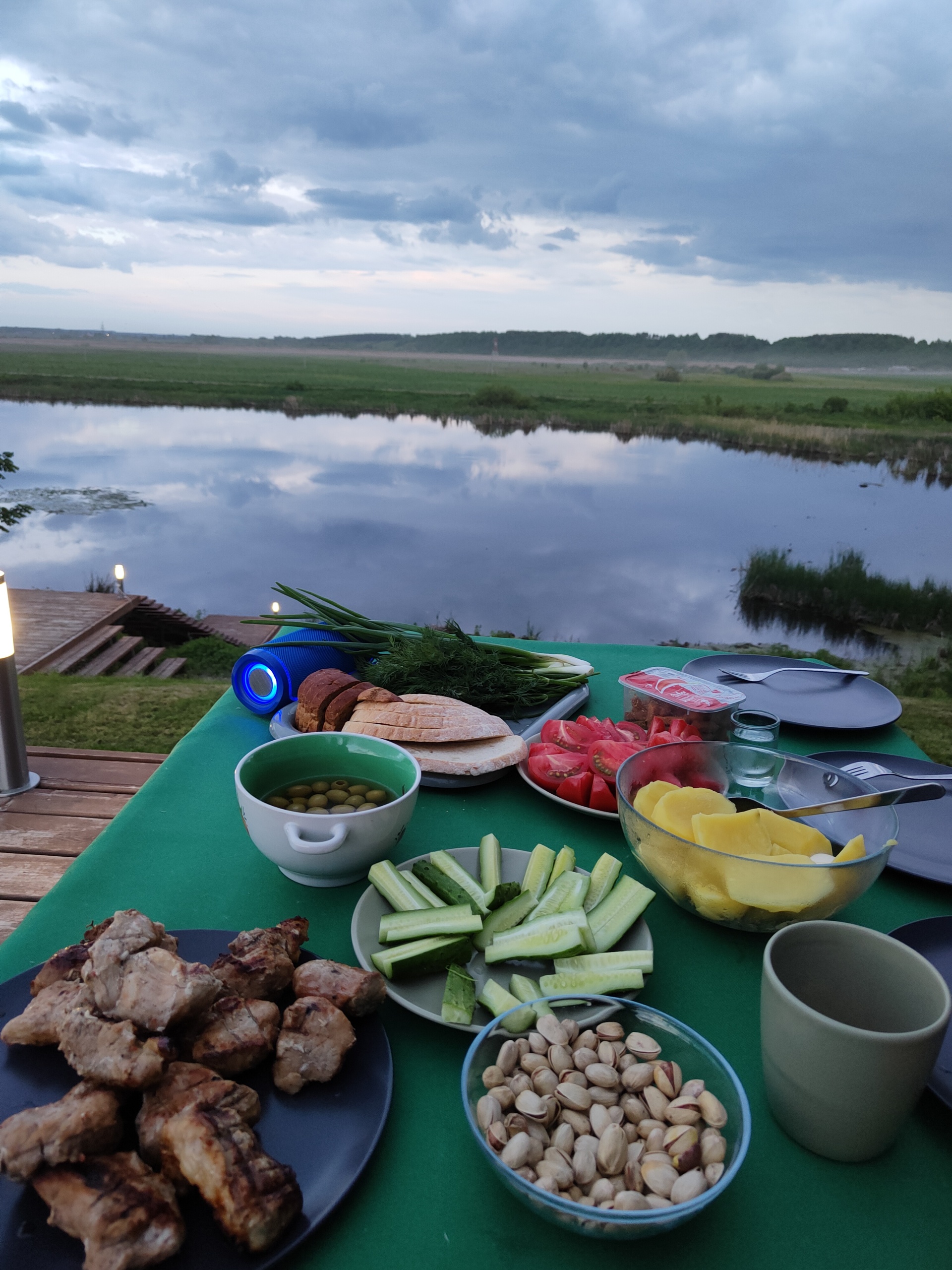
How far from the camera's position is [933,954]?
1.13m

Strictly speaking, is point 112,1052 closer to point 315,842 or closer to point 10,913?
point 315,842

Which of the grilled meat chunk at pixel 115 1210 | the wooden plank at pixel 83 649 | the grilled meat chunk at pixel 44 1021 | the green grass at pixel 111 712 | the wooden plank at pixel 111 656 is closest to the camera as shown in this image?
the grilled meat chunk at pixel 115 1210

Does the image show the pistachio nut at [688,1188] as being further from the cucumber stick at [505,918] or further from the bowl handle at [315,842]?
the bowl handle at [315,842]

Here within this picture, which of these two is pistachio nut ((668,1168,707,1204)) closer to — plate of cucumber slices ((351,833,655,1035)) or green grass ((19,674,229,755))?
plate of cucumber slices ((351,833,655,1035))

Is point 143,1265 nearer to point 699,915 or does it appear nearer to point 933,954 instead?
point 699,915

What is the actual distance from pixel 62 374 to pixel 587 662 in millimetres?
86096

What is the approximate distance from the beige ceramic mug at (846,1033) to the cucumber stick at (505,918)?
15.1 inches

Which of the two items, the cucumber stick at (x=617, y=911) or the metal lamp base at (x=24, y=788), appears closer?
the cucumber stick at (x=617, y=911)

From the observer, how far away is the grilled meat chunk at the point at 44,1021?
854 millimetres

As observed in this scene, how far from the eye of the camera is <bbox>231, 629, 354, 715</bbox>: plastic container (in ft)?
6.49

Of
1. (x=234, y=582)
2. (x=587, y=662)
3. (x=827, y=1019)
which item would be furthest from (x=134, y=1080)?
(x=234, y=582)

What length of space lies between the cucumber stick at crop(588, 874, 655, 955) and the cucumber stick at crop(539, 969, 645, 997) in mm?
74

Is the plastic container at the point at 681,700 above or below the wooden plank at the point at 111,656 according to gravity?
above

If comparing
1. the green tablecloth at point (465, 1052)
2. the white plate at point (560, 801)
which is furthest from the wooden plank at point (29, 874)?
the white plate at point (560, 801)
